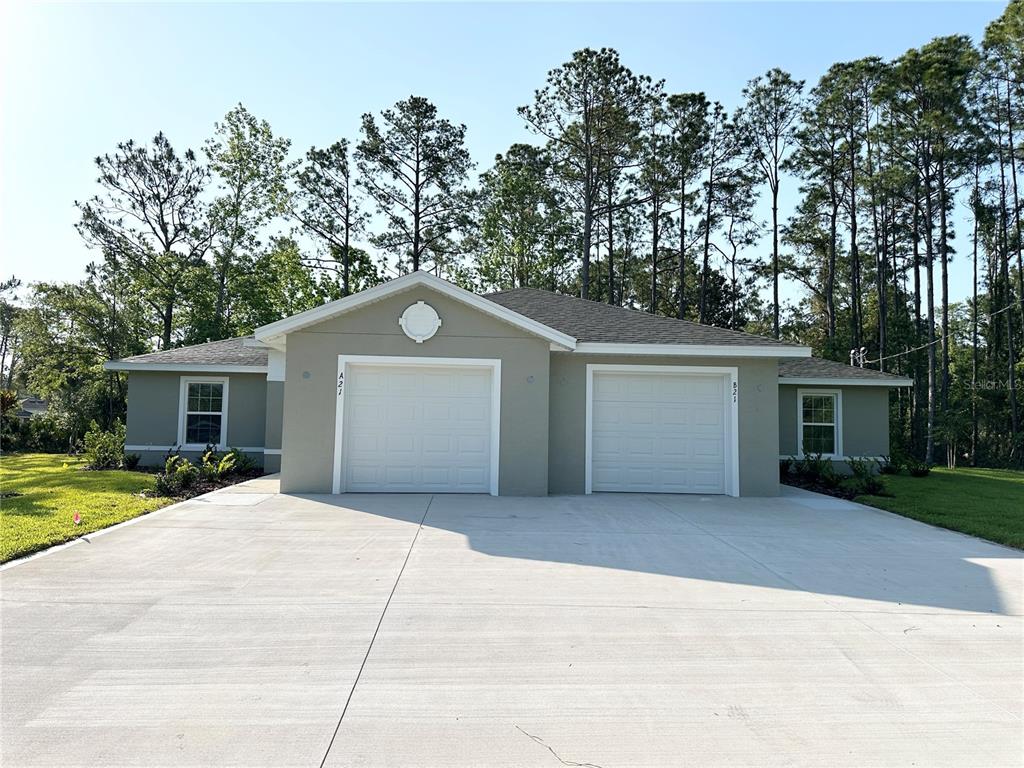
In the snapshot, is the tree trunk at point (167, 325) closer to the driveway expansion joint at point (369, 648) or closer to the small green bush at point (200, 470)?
the small green bush at point (200, 470)

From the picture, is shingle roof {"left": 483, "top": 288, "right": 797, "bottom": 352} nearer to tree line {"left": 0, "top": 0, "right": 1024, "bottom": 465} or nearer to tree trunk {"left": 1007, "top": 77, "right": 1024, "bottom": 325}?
tree line {"left": 0, "top": 0, "right": 1024, "bottom": 465}

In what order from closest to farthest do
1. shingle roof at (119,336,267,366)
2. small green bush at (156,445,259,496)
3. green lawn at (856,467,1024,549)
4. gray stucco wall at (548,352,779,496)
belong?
green lawn at (856,467,1024,549)
small green bush at (156,445,259,496)
gray stucco wall at (548,352,779,496)
shingle roof at (119,336,267,366)

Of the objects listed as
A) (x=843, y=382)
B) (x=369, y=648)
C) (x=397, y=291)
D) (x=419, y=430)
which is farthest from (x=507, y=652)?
(x=843, y=382)

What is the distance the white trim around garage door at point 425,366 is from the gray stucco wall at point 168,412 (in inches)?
228

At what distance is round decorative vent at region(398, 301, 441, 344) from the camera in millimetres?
10141

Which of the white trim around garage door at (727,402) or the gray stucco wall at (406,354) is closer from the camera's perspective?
the gray stucco wall at (406,354)

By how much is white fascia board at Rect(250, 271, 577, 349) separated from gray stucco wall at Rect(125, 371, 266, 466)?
523cm

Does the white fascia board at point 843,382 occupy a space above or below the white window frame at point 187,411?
above

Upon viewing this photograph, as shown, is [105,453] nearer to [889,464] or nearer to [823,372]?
[823,372]

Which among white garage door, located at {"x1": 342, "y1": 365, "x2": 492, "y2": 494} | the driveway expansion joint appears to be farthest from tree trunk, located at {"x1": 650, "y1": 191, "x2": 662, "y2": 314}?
the driveway expansion joint

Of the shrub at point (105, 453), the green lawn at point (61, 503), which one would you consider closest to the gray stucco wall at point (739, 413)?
the green lawn at point (61, 503)

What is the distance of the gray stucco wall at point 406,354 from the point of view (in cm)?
1004

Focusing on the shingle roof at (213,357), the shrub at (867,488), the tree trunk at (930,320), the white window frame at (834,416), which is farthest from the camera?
the tree trunk at (930,320)

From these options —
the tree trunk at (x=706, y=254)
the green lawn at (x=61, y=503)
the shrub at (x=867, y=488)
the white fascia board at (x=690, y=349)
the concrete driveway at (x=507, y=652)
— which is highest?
the tree trunk at (x=706, y=254)
